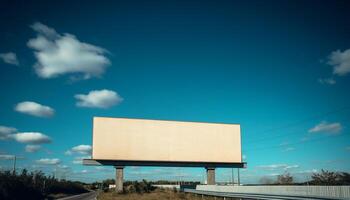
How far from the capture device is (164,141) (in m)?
45.4

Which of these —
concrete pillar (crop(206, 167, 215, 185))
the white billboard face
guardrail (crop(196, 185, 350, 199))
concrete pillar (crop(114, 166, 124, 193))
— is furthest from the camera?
concrete pillar (crop(206, 167, 215, 185))

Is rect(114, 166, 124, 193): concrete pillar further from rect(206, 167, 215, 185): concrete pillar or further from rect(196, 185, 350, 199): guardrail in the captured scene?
rect(196, 185, 350, 199): guardrail

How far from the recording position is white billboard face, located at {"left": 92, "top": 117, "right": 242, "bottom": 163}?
42906mm

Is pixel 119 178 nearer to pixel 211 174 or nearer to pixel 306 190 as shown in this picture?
pixel 211 174

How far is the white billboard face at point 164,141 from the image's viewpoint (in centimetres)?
4291

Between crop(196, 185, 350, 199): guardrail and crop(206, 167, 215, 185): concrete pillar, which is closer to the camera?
crop(196, 185, 350, 199): guardrail

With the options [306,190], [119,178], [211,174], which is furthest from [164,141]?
[306,190]

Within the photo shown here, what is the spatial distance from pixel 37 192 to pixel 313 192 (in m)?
33.1

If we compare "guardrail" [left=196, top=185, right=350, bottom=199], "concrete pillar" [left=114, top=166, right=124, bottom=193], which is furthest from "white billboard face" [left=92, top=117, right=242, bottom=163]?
"guardrail" [left=196, top=185, right=350, bottom=199]

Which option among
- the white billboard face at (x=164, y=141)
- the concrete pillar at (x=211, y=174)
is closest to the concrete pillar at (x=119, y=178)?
the white billboard face at (x=164, y=141)

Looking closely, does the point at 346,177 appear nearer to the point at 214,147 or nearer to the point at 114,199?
the point at 214,147

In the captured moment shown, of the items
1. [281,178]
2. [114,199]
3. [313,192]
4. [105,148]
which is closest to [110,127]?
[105,148]

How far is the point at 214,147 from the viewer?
47.3 meters

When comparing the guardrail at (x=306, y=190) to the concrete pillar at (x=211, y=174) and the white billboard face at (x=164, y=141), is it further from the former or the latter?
the concrete pillar at (x=211, y=174)
